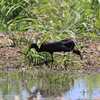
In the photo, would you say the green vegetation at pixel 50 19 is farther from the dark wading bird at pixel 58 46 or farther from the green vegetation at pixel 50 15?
the dark wading bird at pixel 58 46

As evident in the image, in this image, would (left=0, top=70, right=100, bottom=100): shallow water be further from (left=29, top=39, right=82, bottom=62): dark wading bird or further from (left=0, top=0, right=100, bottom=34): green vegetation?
(left=0, top=0, right=100, bottom=34): green vegetation

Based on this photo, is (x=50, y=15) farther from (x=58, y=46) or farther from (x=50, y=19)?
(x=58, y=46)

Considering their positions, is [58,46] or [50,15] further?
[50,15]

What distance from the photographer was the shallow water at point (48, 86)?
7258 millimetres

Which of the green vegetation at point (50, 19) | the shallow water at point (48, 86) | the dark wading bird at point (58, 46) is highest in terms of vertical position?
the green vegetation at point (50, 19)

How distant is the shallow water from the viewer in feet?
Answer: 23.8

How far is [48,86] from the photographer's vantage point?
26.6 ft

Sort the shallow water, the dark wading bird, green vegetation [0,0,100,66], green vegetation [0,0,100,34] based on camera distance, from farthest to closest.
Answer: green vegetation [0,0,100,34] < green vegetation [0,0,100,66] < the dark wading bird < the shallow water

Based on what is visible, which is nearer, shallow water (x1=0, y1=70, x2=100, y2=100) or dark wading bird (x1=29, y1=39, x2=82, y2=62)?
shallow water (x1=0, y1=70, x2=100, y2=100)

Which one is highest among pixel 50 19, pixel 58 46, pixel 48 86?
pixel 50 19

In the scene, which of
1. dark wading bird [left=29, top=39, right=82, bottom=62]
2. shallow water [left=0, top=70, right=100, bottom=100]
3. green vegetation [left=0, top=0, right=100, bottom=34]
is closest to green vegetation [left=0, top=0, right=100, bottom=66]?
green vegetation [left=0, top=0, right=100, bottom=34]

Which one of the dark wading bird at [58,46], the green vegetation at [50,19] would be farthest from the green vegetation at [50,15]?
the dark wading bird at [58,46]

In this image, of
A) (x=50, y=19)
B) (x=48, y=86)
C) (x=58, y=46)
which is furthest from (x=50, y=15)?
(x=48, y=86)

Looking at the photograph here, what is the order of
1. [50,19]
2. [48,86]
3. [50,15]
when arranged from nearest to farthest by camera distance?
[48,86]
[50,19]
[50,15]
